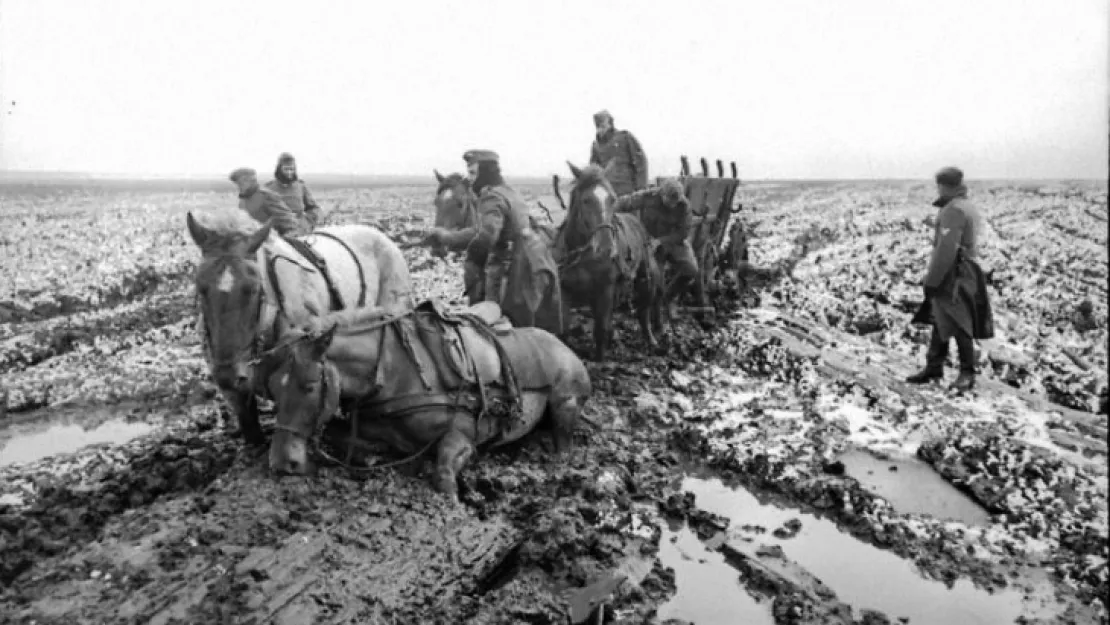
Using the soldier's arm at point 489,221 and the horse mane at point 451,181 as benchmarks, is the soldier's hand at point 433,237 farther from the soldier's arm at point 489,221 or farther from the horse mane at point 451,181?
the horse mane at point 451,181

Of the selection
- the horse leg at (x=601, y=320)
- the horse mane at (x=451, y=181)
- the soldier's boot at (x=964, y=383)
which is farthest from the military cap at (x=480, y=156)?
the soldier's boot at (x=964, y=383)

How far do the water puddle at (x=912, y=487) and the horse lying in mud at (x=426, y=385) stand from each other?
2.32 meters

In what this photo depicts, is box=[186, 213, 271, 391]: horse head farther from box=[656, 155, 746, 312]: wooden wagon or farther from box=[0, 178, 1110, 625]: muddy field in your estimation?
box=[656, 155, 746, 312]: wooden wagon

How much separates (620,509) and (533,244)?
2984mm

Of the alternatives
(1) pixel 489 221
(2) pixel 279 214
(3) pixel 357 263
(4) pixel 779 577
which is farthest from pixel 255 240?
(2) pixel 279 214

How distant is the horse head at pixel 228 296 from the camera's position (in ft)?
11.4

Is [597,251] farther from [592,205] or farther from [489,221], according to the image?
[489,221]

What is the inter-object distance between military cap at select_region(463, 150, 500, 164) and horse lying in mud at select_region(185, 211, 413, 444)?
5.14ft

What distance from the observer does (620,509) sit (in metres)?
4.61

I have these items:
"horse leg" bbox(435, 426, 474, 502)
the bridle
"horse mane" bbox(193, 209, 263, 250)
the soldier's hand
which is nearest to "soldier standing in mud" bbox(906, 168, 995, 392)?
the bridle

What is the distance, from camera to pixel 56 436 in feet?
19.5

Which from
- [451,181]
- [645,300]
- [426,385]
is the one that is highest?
[451,181]

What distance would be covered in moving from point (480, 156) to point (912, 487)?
15.0ft

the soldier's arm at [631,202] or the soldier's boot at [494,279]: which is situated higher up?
the soldier's arm at [631,202]
